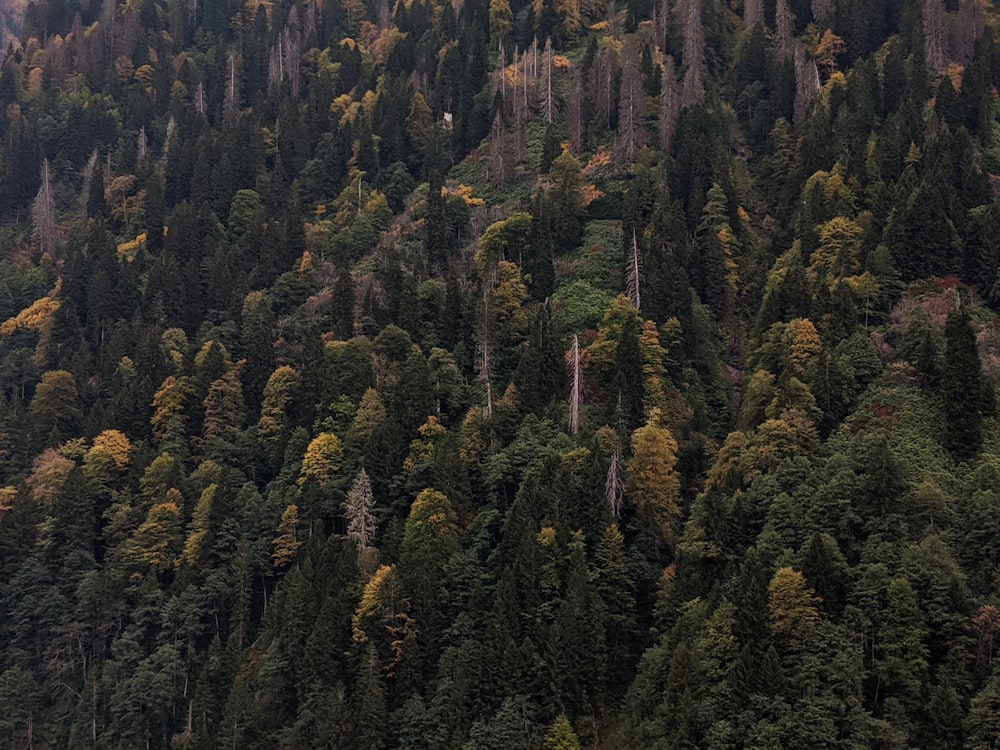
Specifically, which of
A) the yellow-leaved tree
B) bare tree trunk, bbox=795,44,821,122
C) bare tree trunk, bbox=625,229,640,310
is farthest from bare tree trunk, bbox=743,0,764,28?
the yellow-leaved tree

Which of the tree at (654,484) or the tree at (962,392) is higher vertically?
the tree at (962,392)

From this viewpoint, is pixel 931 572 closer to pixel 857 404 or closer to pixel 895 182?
pixel 857 404

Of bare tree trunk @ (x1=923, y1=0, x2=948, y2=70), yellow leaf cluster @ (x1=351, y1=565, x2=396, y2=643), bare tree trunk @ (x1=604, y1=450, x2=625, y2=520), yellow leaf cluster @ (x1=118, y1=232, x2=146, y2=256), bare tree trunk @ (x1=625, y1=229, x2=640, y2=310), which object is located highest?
bare tree trunk @ (x1=923, y1=0, x2=948, y2=70)

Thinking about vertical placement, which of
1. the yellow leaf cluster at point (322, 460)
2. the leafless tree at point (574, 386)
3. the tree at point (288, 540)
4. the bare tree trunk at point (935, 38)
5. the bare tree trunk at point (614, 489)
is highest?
the bare tree trunk at point (935, 38)

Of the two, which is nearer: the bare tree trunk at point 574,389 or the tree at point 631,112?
the bare tree trunk at point 574,389

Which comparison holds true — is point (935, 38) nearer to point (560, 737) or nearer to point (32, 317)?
point (560, 737)

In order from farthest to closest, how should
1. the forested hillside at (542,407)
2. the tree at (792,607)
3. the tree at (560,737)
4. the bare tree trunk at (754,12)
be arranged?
the bare tree trunk at (754,12) → the tree at (560,737) → the forested hillside at (542,407) → the tree at (792,607)

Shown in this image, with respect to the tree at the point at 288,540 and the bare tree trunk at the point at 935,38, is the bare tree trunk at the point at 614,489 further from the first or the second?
the bare tree trunk at the point at 935,38

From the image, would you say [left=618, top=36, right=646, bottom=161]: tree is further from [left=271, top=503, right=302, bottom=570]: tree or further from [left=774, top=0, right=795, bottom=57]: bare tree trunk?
[left=271, top=503, right=302, bottom=570]: tree

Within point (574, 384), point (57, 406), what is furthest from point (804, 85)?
point (57, 406)

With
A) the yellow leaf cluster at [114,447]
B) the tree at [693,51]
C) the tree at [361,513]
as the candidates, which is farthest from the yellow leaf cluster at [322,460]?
the tree at [693,51]
